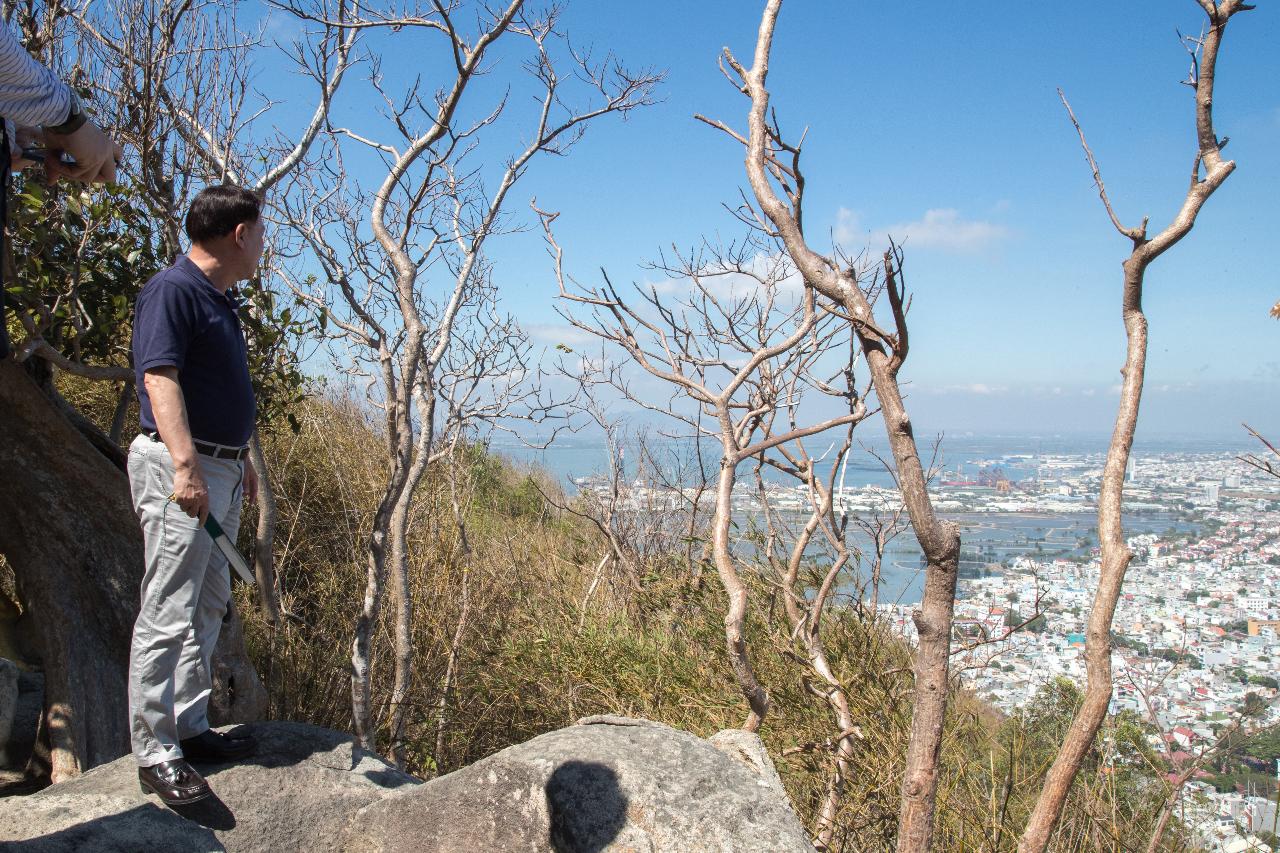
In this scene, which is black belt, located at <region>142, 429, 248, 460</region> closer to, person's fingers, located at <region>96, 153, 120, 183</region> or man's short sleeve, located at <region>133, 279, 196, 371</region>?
man's short sleeve, located at <region>133, 279, 196, 371</region>

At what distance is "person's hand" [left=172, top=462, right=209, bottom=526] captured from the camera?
242cm

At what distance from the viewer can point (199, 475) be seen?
2.47m

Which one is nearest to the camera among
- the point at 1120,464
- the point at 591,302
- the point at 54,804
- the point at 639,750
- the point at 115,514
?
the point at 1120,464

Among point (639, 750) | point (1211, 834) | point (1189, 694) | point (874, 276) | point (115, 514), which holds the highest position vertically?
point (874, 276)

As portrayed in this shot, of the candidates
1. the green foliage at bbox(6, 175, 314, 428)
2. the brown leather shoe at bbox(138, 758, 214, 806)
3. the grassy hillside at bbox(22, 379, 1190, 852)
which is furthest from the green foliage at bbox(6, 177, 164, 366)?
the brown leather shoe at bbox(138, 758, 214, 806)

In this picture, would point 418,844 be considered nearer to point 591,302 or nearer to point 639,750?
point 639,750

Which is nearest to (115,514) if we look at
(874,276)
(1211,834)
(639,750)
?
(639,750)

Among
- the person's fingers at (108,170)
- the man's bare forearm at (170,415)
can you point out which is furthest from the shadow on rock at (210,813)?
the person's fingers at (108,170)

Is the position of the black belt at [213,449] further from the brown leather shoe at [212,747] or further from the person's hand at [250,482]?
the brown leather shoe at [212,747]

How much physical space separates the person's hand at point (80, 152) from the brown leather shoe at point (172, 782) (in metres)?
1.62

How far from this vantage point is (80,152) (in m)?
2.23

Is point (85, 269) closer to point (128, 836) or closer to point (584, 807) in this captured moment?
point (128, 836)

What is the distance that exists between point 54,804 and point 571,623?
2.99 metres

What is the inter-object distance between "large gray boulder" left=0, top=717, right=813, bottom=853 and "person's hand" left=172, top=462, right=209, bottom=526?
2.89ft
